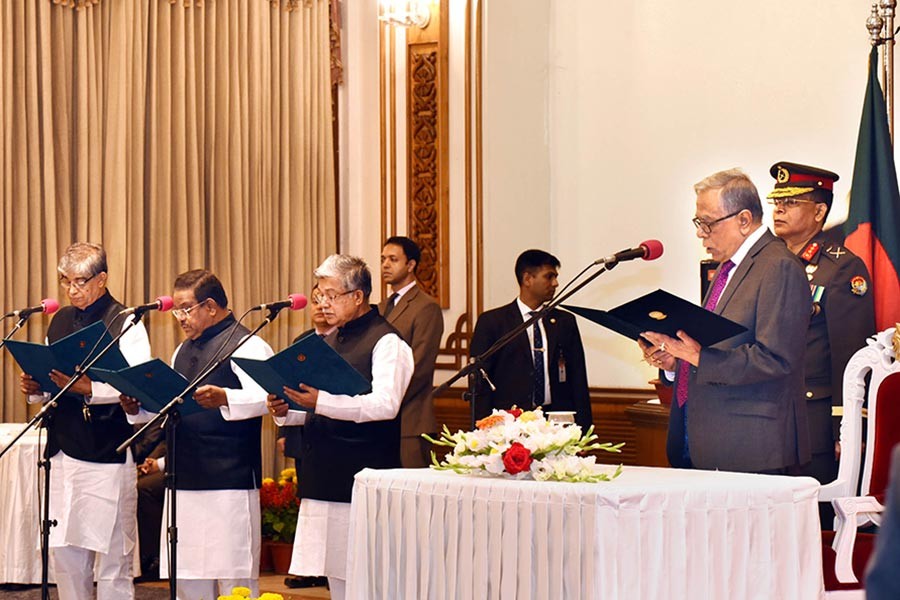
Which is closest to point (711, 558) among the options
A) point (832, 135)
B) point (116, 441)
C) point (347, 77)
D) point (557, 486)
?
point (557, 486)

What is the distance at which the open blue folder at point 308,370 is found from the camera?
4219 millimetres

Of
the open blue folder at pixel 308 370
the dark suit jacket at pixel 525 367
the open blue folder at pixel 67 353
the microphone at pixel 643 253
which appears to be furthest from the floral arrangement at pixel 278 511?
the microphone at pixel 643 253

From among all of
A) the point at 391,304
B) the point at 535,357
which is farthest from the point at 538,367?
the point at 391,304

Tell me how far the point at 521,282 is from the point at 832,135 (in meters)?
1.68

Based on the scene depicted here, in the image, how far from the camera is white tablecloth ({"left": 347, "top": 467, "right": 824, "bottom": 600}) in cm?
327

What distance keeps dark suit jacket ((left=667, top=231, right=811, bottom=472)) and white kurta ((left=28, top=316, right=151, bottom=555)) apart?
2.46m

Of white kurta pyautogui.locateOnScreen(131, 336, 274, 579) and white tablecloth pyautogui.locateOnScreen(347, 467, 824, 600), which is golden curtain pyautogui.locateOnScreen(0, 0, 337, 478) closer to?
white kurta pyautogui.locateOnScreen(131, 336, 274, 579)

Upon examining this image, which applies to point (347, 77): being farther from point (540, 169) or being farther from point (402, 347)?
point (402, 347)

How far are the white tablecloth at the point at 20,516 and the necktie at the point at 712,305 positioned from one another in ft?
11.7

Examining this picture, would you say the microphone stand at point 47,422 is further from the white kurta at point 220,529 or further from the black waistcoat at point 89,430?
the white kurta at point 220,529

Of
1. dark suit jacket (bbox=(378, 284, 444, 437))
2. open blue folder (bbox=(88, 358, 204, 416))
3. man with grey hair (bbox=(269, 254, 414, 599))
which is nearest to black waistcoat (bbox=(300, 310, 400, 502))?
man with grey hair (bbox=(269, 254, 414, 599))

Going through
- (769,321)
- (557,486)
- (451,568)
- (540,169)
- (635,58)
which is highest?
(635,58)

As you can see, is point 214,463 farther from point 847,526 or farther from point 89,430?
point 847,526

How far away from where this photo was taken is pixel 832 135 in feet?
21.2
